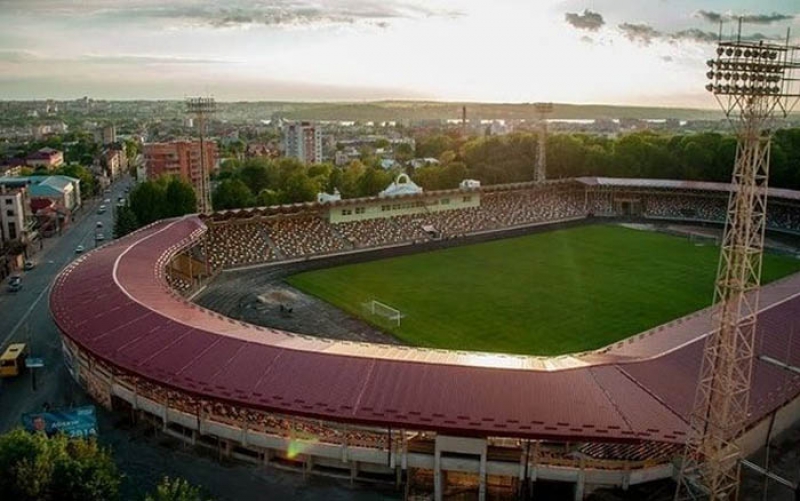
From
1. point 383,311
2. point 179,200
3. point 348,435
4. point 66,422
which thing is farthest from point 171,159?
point 348,435

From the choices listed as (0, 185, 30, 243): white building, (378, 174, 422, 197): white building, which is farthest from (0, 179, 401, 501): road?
(378, 174, 422, 197): white building

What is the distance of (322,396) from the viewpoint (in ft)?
68.8

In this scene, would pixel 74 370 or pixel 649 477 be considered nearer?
pixel 649 477

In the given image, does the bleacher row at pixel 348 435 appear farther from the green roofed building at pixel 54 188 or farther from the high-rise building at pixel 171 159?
the high-rise building at pixel 171 159

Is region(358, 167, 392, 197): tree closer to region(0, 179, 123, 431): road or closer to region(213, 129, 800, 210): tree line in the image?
region(213, 129, 800, 210): tree line

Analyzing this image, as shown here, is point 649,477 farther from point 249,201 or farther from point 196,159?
point 196,159

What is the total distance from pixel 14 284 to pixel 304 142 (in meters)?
119

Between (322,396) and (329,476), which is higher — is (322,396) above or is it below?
above

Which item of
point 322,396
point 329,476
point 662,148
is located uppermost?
point 662,148

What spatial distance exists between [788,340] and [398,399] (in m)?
15.3

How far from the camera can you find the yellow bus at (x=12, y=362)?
29.4 meters

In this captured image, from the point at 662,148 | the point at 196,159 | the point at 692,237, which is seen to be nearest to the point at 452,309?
the point at 692,237

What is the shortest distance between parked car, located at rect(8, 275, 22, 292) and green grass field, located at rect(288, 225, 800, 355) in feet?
56.1

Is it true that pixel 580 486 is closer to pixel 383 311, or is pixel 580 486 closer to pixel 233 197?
pixel 383 311
